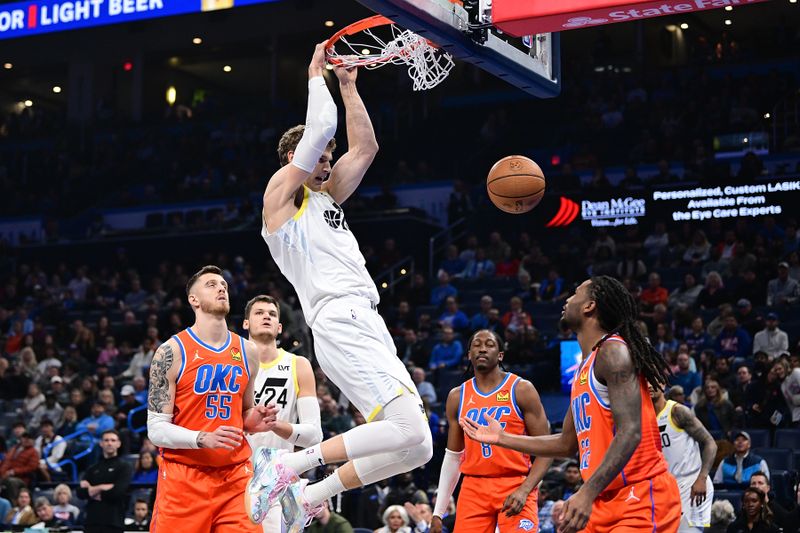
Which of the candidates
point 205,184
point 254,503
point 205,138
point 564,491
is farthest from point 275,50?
point 254,503

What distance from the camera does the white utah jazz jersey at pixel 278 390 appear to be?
7.82 metres

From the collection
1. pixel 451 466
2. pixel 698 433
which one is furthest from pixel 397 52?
pixel 698 433

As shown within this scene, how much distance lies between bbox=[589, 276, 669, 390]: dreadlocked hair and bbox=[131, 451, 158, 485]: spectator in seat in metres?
10.3

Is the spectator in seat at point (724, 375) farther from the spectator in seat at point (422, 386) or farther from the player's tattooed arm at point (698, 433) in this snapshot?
the player's tattooed arm at point (698, 433)

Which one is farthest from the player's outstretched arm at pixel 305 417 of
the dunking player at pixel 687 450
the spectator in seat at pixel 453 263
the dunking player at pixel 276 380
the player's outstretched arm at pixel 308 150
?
the spectator in seat at pixel 453 263

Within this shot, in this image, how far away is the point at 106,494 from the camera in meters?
12.3

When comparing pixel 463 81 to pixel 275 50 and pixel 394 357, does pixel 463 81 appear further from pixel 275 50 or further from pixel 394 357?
pixel 394 357

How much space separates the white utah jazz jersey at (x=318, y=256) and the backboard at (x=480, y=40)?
123cm

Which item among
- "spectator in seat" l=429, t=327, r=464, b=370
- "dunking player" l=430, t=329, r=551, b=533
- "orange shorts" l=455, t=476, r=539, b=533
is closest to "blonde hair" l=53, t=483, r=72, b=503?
"spectator in seat" l=429, t=327, r=464, b=370

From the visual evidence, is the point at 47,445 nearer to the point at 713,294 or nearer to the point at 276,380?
the point at 276,380

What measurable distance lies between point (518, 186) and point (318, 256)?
6.78 ft

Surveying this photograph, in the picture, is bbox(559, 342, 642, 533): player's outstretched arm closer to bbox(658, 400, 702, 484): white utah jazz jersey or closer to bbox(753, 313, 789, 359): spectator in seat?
bbox(658, 400, 702, 484): white utah jazz jersey

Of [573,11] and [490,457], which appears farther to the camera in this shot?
[490,457]

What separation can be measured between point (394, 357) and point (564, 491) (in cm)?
657
